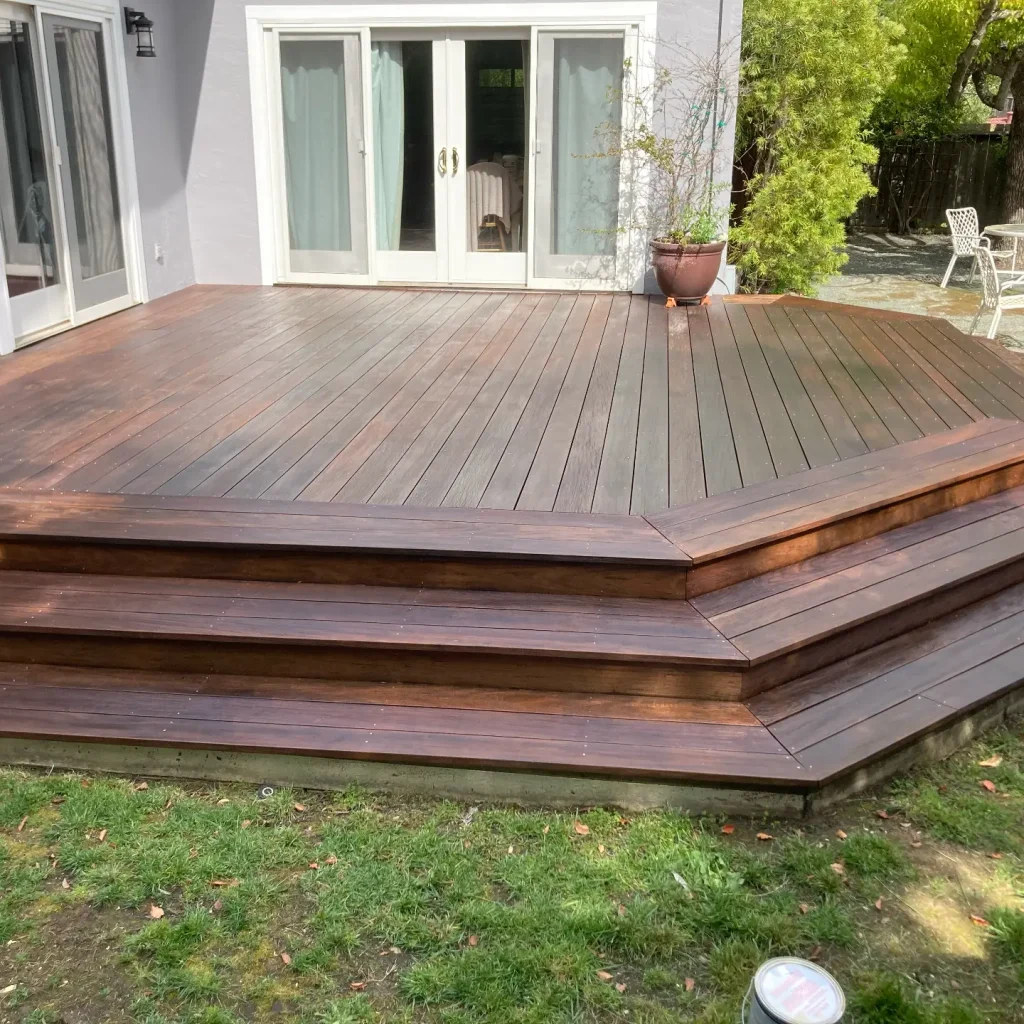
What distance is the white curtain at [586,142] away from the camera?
7141mm

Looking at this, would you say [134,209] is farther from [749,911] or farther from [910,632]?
[749,911]

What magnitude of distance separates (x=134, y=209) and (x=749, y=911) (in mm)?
6255

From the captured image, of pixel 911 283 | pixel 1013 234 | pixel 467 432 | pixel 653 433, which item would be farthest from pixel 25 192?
pixel 911 283

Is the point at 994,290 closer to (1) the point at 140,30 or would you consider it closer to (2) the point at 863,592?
(2) the point at 863,592

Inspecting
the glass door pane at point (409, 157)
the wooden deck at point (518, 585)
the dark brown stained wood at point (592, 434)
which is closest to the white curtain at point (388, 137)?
the glass door pane at point (409, 157)

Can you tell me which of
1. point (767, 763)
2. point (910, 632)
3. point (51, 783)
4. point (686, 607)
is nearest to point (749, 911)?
point (767, 763)

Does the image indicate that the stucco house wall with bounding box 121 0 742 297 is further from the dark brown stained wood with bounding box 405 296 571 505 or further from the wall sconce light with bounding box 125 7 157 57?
the dark brown stained wood with bounding box 405 296 571 505

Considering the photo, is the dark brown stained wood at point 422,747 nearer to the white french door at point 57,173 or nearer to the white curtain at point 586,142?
the white french door at point 57,173

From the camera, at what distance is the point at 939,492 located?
148 inches

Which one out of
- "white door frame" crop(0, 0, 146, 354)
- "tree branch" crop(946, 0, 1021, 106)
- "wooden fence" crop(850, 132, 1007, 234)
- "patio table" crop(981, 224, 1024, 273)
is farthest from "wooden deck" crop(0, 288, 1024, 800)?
"wooden fence" crop(850, 132, 1007, 234)

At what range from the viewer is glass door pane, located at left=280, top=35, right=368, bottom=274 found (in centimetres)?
743

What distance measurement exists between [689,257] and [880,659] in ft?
13.9

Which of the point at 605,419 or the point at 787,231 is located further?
the point at 787,231

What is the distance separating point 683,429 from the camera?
430 cm
